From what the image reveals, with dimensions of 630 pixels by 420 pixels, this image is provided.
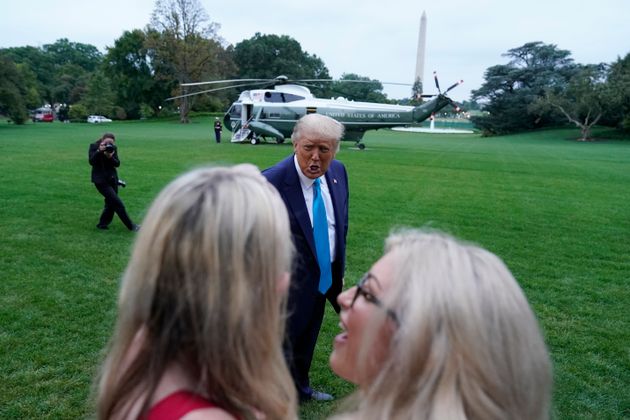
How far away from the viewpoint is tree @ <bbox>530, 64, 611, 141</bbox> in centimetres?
5409

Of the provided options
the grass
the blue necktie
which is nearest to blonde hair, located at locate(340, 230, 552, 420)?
the grass

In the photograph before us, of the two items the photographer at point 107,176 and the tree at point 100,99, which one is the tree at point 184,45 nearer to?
the tree at point 100,99

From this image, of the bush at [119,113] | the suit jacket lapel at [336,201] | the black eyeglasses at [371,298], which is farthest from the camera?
the bush at [119,113]

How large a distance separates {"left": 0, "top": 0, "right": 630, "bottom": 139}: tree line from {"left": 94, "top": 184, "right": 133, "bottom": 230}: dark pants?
143 ft

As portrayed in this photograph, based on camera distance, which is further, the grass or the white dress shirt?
the grass

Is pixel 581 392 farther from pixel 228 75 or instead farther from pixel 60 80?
pixel 60 80

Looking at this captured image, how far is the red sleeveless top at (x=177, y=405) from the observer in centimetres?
115

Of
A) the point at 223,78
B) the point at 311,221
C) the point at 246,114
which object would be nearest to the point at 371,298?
the point at 311,221

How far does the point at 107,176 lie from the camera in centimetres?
894

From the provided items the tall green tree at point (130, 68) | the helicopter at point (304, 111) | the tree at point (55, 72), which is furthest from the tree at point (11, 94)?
the helicopter at point (304, 111)

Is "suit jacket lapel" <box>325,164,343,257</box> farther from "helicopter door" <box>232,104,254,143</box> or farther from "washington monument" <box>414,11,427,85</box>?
"washington monument" <box>414,11,427,85</box>

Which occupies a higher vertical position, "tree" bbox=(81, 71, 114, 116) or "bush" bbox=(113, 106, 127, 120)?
"tree" bbox=(81, 71, 114, 116)

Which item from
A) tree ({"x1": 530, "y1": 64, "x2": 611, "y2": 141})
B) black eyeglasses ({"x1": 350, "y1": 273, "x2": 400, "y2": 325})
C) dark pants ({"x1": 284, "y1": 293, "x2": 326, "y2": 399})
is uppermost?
tree ({"x1": 530, "y1": 64, "x2": 611, "y2": 141})

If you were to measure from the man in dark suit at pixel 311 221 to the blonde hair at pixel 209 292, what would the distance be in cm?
217
